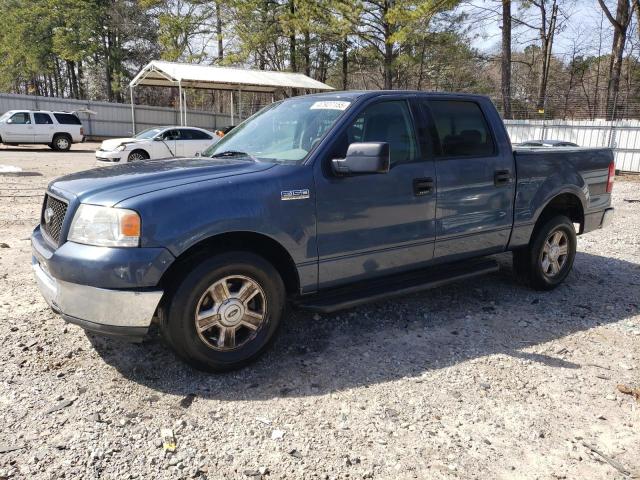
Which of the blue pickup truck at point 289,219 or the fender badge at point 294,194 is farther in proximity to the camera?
the fender badge at point 294,194

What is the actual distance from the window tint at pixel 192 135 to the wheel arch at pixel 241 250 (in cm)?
1505

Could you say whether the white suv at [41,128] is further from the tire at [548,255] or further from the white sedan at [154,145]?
the tire at [548,255]

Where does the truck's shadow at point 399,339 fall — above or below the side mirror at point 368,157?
below

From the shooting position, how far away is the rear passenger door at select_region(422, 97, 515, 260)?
14.1 feet

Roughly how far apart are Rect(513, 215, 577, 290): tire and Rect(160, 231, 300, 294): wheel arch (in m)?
2.71

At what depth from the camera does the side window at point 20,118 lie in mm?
22712

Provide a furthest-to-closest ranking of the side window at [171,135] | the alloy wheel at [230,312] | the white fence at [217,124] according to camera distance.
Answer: the white fence at [217,124] < the side window at [171,135] < the alloy wheel at [230,312]

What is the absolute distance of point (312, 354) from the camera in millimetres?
3820

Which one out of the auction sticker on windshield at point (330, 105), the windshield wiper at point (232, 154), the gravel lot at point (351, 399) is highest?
the auction sticker on windshield at point (330, 105)

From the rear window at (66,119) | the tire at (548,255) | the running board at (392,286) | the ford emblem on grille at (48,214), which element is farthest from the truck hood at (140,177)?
the rear window at (66,119)

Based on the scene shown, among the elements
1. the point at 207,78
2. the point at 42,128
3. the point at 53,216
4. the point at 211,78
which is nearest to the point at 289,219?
the point at 53,216

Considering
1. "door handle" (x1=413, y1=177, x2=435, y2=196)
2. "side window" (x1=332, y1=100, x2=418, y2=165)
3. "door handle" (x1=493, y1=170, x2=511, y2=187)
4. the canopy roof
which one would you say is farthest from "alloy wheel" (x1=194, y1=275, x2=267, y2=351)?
the canopy roof

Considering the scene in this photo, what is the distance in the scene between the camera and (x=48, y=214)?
367 centimetres

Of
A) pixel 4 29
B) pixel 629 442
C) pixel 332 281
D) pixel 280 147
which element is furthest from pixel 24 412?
pixel 4 29
